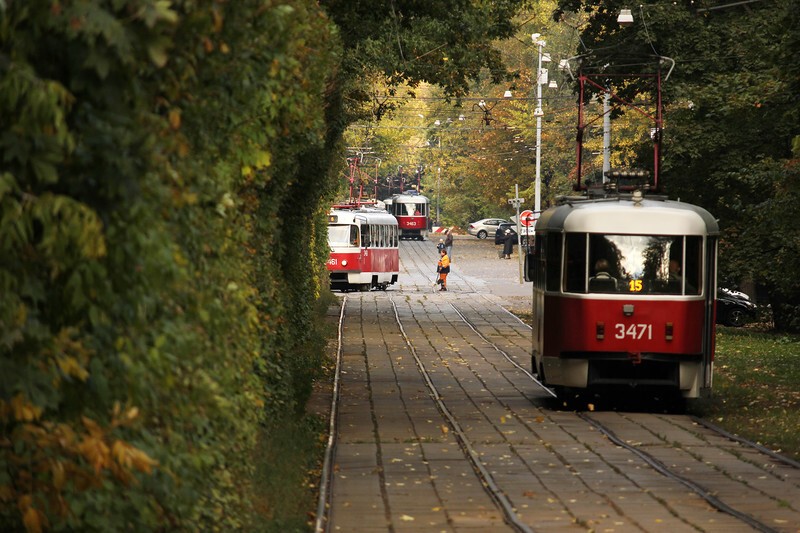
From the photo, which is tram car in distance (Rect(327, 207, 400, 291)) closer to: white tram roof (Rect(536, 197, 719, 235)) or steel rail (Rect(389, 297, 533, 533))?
steel rail (Rect(389, 297, 533, 533))

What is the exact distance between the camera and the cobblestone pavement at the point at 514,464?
11.2 metres

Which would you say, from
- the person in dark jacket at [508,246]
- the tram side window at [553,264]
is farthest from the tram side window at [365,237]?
the tram side window at [553,264]

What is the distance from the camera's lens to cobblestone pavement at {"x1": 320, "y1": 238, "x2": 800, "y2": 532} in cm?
1120

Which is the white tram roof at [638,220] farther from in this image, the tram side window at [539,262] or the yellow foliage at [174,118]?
the yellow foliage at [174,118]

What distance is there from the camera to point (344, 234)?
177ft

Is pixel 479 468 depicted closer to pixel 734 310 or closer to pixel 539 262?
pixel 539 262

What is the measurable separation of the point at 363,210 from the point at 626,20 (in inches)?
1046

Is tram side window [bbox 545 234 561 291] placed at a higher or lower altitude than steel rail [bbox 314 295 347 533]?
higher

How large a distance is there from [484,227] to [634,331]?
280ft

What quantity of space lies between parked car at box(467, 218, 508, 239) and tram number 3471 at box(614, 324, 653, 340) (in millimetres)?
84090

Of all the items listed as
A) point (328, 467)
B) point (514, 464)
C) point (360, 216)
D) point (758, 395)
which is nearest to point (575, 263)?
point (758, 395)

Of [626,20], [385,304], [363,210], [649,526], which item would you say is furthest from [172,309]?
[363,210]

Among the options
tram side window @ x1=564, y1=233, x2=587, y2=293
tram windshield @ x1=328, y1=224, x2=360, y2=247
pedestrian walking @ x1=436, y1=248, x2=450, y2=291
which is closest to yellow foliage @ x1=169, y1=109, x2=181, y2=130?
tram side window @ x1=564, y1=233, x2=587, y2=293

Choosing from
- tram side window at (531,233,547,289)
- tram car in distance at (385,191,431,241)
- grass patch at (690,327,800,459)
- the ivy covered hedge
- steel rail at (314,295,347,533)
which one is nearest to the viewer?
the ivy covered hedge
